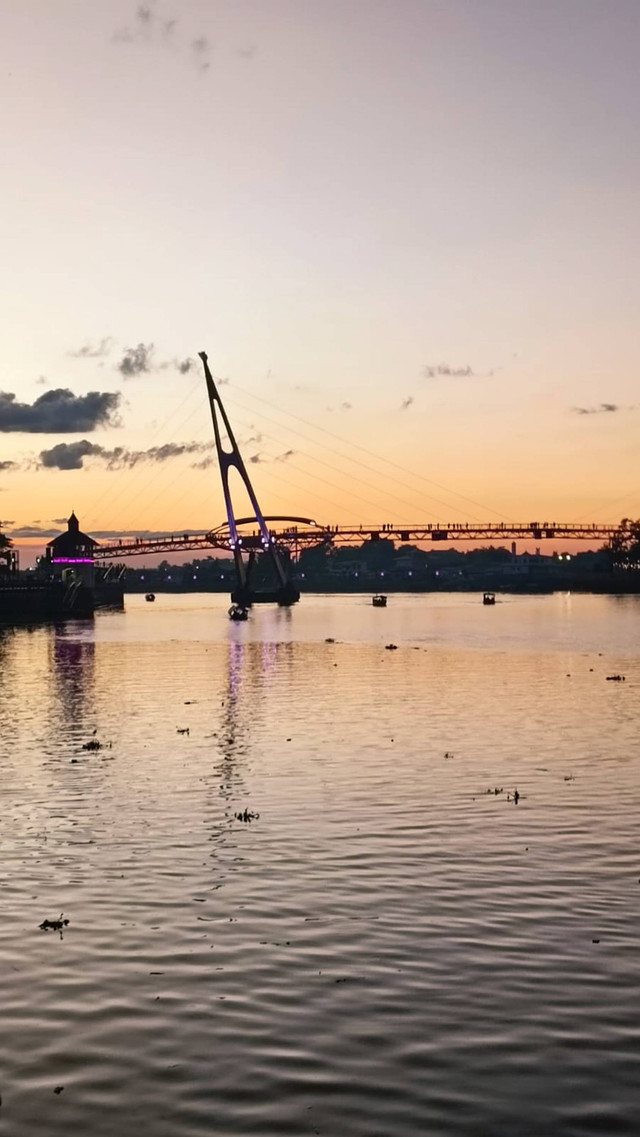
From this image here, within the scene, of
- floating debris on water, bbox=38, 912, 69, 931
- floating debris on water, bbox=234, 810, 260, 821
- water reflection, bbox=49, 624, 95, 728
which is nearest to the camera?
floating debris on water, bbox=38, 912, 69, 931

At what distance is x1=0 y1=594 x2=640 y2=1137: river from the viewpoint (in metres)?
12.0

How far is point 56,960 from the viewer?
16.6 metres

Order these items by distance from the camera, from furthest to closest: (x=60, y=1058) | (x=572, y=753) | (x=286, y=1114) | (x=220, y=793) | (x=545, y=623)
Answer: (x=545, y=623) → (x=572, y=753) → (x=220, y=793) → (x=60, y=1058) → (x=286, y=1114)

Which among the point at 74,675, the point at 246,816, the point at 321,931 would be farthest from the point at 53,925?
the point at 74,675

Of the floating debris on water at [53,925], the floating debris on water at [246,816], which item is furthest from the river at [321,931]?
the floating debris on water at [53,925]

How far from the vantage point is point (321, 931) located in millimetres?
17922

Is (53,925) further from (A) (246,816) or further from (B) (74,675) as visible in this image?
(B) (74,675)

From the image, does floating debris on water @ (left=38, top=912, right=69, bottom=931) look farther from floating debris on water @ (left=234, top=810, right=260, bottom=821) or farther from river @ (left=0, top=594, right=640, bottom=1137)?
floating debris on water @ (left=234, top=810, right=260, bottom=821)

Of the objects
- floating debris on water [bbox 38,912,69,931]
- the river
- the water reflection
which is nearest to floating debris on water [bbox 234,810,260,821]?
the river

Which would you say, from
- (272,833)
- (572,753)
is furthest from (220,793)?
(572,753)

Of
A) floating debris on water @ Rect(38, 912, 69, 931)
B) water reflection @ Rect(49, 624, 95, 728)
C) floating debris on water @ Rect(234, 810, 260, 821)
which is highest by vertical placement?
floating debris on water @ Rect(38, 912, 69, 931)

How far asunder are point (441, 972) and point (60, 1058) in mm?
4996

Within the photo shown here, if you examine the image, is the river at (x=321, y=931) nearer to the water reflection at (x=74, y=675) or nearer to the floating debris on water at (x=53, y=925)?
the floating debris on water at (x=53, y=925)

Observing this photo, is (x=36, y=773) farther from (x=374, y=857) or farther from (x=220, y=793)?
(x=374, y=857)
